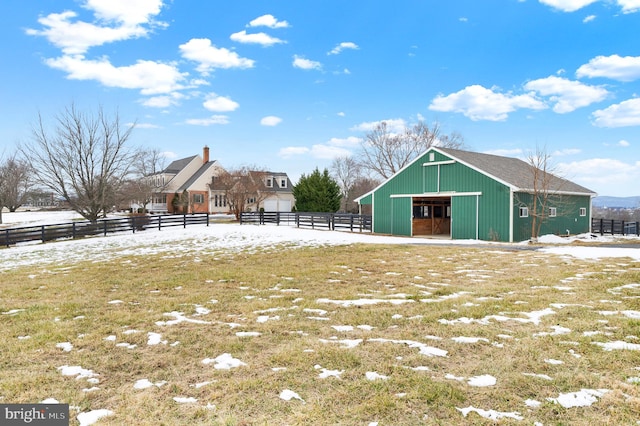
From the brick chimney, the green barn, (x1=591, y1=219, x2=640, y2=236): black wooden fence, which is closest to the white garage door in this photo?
the brick chimney

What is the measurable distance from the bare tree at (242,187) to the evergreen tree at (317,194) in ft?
15.0

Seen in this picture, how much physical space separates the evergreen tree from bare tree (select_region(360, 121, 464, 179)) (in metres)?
10.8

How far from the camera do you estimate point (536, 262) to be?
11.4m

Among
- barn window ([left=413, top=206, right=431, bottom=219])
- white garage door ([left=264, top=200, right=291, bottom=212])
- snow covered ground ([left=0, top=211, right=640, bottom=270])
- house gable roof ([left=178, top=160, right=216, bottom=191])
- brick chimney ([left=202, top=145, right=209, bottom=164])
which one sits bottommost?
snow covered ground ([left=0, top=211, right=640, bottom=270])

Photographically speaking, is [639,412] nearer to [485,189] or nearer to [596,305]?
[596,305]

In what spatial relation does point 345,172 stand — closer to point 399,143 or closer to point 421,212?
point 399,143

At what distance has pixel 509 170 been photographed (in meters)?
22.8

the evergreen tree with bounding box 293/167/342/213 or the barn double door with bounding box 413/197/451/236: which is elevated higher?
the evergreen tree with bounding box 293/167/342/213

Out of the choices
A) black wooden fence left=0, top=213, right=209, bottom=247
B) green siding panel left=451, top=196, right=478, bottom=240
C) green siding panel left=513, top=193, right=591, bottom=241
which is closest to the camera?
green siding panel left=513, top=193, right=591, bottom=241

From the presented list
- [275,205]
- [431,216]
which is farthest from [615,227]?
[275,205]

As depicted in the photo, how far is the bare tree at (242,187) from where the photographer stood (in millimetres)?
39319

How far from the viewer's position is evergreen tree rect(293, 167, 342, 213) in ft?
127

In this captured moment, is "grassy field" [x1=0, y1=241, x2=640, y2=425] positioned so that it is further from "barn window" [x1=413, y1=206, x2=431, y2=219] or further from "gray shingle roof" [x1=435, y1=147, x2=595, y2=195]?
"barn window" [x1=413, y1=206, x2=431, y2=219]

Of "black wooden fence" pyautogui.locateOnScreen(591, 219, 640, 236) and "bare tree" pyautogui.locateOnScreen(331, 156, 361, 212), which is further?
"bare tree" pyautogui.locateOnScreen(331, 156, 361, 212)
